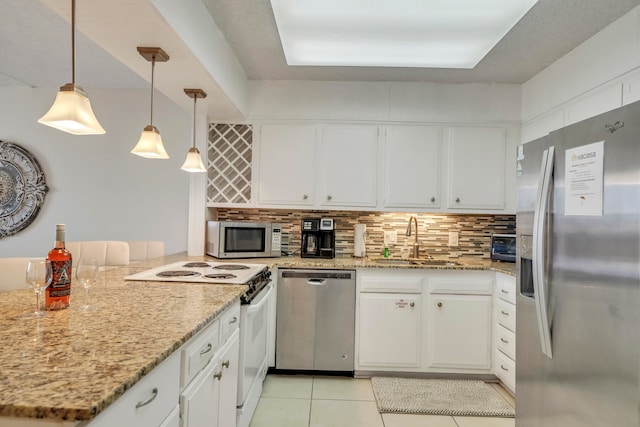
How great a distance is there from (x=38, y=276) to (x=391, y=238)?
271 cm

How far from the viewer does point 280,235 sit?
3.16m

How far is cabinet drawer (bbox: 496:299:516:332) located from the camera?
8.39 ft

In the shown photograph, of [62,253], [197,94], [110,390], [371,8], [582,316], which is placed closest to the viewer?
[110,390]

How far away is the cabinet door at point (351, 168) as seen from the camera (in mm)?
→ 3131

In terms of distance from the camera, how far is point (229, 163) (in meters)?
3.19

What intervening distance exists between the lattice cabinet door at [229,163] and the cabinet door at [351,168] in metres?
0.67

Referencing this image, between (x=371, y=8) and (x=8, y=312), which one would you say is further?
(x=371, y=8)

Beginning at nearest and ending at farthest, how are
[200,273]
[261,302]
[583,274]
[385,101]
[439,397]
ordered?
[583,274] → [200,273] → [261,302] → [439,397] → [385,101]

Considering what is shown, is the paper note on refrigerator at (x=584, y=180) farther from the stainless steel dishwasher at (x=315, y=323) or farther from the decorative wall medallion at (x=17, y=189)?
the decorative wall medallion at (x=17, y=189)

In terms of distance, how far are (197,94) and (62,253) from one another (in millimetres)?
1498

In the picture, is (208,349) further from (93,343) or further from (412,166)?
(412,166)

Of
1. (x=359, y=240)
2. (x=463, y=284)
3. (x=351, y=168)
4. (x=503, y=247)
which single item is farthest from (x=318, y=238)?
(x=503, y=247)

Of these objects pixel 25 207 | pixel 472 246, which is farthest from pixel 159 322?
pixel 25 207

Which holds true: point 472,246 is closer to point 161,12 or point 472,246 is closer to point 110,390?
point 161,12
